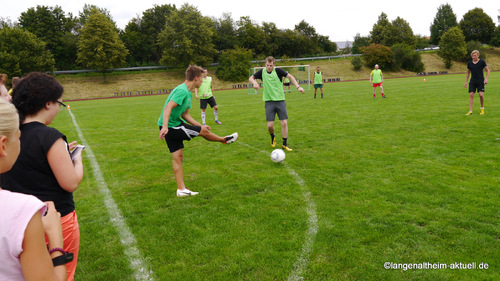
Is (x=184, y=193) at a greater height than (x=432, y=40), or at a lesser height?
lesser

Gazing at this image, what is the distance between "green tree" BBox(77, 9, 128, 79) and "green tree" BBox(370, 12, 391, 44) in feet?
194

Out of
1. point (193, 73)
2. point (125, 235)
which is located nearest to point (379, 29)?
point (193, 73)

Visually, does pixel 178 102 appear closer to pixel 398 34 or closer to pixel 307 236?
pixel 307 236

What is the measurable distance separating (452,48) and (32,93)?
255 feet

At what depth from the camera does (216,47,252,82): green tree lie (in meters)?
57.4

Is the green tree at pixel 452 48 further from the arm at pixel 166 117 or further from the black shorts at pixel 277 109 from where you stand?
the arm at pixel 166 117

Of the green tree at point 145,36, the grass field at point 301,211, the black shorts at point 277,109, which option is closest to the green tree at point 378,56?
the green tree at point 145,36

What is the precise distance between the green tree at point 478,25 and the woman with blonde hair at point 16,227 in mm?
99718

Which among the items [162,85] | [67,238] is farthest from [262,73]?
[162,85]

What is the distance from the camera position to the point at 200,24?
5875 cm

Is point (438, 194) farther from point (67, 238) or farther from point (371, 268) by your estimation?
point (67, 238)

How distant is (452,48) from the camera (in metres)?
64.3

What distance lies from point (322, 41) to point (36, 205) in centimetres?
9334

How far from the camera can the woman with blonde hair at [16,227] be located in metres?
1.17
